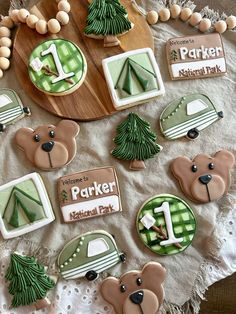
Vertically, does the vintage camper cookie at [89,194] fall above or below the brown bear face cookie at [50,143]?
below

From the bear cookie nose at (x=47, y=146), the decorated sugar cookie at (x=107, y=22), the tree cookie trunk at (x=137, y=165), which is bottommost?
the tree cookie trunk at (x=137, y=165)

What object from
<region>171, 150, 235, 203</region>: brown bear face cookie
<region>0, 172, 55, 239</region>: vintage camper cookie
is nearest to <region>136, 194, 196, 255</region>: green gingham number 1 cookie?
<region>171, 150, 235, 203</region>: brown bear face cookie

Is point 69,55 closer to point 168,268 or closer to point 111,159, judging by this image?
point 111,159

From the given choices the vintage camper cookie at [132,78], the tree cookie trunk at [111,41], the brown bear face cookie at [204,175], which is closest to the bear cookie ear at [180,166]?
the brown bear face cookie at [204,175]

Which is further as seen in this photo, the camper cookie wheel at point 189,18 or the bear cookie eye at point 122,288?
the camper cookie wheel at point 189,18

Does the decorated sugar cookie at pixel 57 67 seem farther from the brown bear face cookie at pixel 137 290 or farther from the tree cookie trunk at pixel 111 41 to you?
the brown bear face cookie at pixel 137 290
